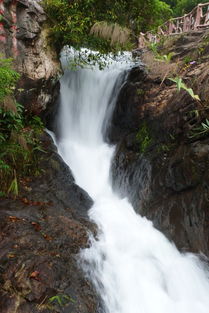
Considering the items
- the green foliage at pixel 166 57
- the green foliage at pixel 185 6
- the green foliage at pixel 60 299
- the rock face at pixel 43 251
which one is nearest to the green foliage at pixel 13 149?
the rock face at pixel 43 251

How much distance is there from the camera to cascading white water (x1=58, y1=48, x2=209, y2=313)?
328cm

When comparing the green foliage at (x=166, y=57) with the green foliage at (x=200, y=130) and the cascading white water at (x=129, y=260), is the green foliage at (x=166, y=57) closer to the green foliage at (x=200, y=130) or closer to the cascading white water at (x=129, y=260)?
the green foliage at (x=200, y=130)

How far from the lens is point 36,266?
288 cm

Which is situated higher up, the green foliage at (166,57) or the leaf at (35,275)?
the green foliage at (166,57)

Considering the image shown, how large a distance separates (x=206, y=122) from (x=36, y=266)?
3634 millimetres

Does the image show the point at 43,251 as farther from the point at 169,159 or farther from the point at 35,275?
the point at 169,159

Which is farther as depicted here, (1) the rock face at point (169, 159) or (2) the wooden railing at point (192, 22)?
(2) the wooden railing at point (192, 22)

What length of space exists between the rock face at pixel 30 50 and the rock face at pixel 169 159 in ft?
8.03

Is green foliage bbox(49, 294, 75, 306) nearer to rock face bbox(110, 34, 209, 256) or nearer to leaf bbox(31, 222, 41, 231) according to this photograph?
leaf bbox(31, 222, 41, 231)

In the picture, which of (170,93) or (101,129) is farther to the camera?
(101,129)

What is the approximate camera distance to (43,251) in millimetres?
3162

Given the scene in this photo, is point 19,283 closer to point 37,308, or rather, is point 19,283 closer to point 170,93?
point 37,308

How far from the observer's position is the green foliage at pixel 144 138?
17.6 feet

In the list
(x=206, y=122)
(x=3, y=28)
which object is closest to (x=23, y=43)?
(x=3, y=28)
